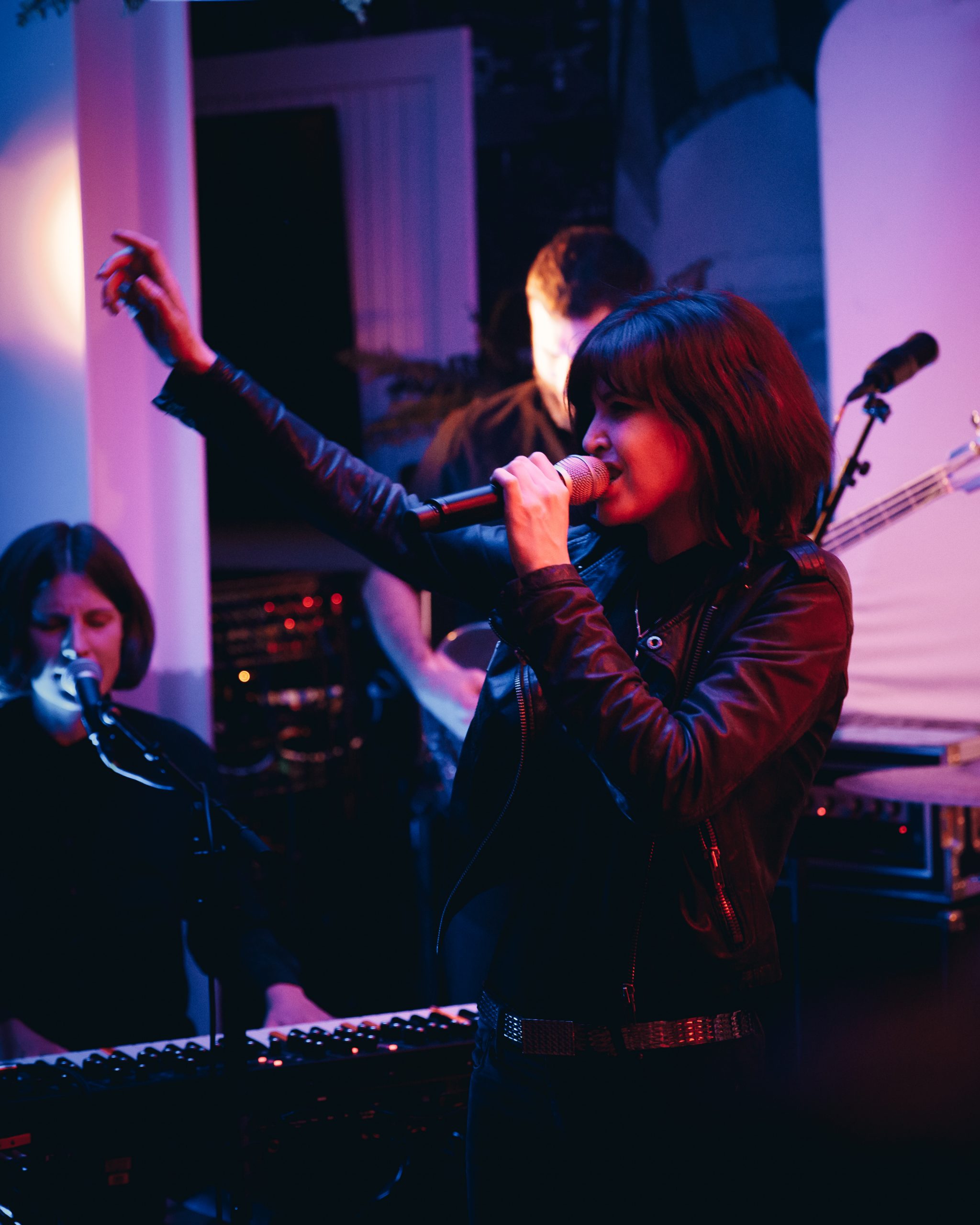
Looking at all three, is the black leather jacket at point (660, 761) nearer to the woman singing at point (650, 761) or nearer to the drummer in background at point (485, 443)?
the woman singing at point (650, 761)

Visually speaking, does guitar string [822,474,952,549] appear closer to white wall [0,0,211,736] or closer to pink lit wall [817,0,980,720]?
pink lit wall [817,0,980,720]

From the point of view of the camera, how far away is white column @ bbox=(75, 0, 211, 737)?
2811 millimetres

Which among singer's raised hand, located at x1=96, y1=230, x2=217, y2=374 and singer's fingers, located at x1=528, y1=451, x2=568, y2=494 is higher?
singer's raised hand, located at x1=96, y1=230, x2=217, y2=374

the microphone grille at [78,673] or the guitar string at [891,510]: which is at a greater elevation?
the guitar string at [891,510]

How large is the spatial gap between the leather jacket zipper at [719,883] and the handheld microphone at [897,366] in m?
1.34

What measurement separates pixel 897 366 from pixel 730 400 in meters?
1.22

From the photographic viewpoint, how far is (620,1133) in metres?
1.18

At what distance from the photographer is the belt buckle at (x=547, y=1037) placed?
1.20m

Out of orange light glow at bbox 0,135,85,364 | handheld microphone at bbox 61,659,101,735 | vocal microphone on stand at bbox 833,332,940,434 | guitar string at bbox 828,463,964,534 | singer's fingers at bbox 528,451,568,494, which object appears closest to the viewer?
singer's fingers at bbox 528,451,568,494

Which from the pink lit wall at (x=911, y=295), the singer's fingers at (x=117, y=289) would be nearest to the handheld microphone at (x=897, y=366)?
the pink lit wall at (x=911, y=295)

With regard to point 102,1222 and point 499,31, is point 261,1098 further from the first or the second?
point 499,31

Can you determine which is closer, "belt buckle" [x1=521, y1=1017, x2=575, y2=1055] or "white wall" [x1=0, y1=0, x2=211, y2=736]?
"belt buckle" [x1=521, y1=1017, x2=575, y2=1055]

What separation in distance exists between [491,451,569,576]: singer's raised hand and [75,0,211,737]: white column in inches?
72.2

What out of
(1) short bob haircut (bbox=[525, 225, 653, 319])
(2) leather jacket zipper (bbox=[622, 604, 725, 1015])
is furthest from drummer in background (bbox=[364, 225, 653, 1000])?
(2) leather jacket zipper (bbox=[622, 604, 725, 1015])
